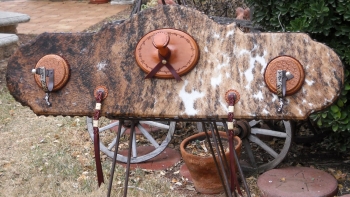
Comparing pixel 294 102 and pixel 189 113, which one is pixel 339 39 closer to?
pixel 294 102

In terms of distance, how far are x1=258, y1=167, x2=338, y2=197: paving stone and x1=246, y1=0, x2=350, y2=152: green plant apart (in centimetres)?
36

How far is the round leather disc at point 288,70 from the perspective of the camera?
6.86ft

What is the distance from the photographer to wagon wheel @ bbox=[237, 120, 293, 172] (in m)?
3.89

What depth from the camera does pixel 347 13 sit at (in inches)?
125

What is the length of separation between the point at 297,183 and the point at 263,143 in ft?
2.27

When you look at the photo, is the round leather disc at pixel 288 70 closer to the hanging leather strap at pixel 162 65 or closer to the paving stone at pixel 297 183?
the hanging leather strap at pixel 162 65

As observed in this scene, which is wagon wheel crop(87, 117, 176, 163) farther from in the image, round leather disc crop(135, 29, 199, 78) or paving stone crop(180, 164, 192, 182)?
round leather disc crop(135, 29, 199, 78)

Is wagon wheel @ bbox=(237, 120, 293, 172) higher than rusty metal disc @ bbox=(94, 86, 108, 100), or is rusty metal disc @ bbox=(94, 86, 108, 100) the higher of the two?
rusty metal disc @ bbox=(94, 86, 108, 100)

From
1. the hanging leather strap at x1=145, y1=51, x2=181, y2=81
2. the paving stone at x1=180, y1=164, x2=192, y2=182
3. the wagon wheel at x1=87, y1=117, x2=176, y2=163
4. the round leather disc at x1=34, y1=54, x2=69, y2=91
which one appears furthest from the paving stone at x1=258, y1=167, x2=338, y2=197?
the round leather disc at x1=34, y1=54, x2=69, y2=91

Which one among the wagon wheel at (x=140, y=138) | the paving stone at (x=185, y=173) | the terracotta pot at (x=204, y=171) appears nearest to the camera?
the terracotta pot at (x=204, y=171)

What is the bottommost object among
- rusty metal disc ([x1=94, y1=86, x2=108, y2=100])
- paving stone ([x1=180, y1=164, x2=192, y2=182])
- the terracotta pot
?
paving stone ([x1=180, y1=164, x2=192, y2=182])

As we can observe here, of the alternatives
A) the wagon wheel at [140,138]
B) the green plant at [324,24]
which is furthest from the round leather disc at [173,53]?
the wagon wheel at [140,138]

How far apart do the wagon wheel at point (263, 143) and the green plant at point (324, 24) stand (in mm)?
411

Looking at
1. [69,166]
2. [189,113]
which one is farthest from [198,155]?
[189,113]
